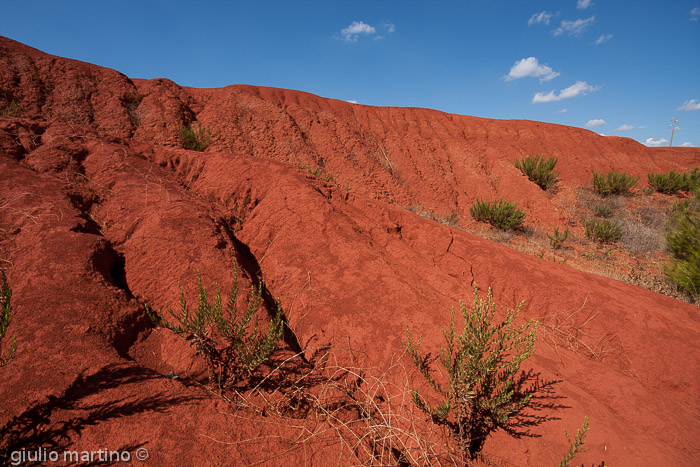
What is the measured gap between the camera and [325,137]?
12.3m

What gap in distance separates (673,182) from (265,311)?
1862 cm

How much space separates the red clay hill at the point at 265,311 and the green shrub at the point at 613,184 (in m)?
11.6

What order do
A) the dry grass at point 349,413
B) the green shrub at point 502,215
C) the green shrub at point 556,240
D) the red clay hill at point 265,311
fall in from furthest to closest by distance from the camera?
1. the green shrub at point 502,215
2. the green shrub at point 556,240
3. the dry grass at point 349,413
4. the red clay hill at point 265,311

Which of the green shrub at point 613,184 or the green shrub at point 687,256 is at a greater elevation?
the green shrub at point 613,184

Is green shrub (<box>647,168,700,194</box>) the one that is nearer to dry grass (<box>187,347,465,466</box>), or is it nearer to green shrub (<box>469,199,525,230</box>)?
green shrub (<box>469,199,525,230</box>)

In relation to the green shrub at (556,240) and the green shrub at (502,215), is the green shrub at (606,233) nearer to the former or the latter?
the green shrub at (556,240)

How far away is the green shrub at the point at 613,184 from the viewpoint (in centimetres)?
1342

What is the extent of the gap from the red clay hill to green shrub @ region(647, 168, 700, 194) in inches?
536

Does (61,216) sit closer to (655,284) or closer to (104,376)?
(104,376)

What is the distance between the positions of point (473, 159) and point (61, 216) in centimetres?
1481

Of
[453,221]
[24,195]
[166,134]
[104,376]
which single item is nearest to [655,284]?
[453,221]

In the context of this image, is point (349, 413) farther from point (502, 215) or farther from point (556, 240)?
point (502, 215)

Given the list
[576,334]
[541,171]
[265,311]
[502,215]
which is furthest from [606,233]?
[265,311]

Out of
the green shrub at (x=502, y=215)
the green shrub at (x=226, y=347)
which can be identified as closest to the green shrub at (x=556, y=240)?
the green shrub at (x=502, y=215)
